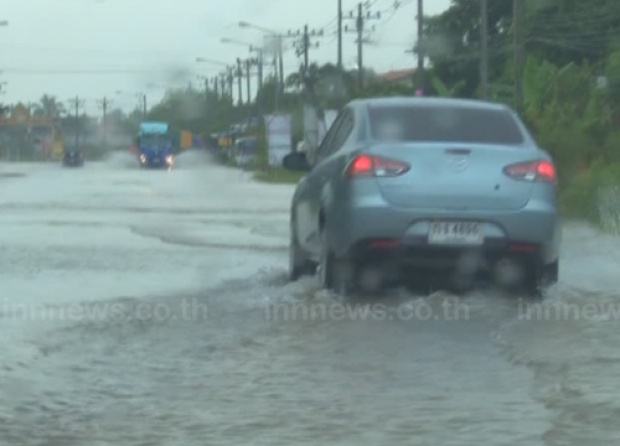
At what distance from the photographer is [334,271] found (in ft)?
40.3

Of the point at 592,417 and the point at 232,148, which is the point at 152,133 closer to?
the point at 232,148

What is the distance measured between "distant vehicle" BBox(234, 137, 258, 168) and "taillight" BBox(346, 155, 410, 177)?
198 ft

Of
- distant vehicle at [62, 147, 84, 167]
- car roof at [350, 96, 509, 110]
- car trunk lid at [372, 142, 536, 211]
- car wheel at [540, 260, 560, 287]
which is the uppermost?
car roof at [350, 96, 509, 110]

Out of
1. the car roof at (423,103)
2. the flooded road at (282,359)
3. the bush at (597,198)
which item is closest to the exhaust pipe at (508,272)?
the flooded road at (282,359)

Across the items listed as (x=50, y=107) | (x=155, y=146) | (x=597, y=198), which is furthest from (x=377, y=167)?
(x=50, y=107)

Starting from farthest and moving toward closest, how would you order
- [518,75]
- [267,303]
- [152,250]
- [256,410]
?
1. [518,75]
2. [152,250]
3. [267,303]
4. [256,410]

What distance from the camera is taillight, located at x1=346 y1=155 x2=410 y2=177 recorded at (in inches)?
460

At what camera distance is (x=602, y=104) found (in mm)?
37562

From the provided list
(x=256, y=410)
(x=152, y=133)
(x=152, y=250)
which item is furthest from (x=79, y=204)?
(x=152, y=133)

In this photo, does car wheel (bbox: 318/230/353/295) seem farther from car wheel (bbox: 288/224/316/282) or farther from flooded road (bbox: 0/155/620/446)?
car wheel (bbox: 288/224/316/282)

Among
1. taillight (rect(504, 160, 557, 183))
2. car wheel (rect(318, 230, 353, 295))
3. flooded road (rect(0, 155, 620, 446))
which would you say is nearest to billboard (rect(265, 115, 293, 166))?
flooded road (rect(0, 155, 620, 446))

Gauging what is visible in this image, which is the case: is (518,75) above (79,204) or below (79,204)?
above

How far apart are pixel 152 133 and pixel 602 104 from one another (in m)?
50.8

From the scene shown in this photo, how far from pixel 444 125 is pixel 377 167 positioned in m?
0.92
